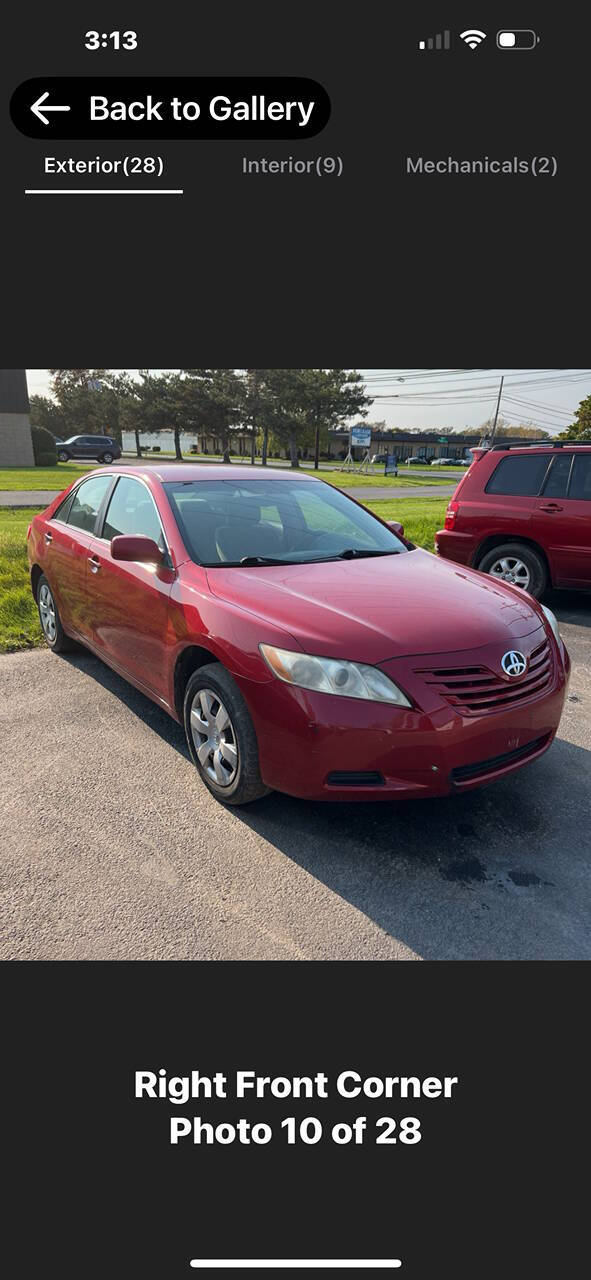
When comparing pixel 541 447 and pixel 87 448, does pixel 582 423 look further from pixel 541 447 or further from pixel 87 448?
pixel 87 448

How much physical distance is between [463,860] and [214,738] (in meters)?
1.24

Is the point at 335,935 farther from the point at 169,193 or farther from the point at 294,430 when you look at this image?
the point at 294,430

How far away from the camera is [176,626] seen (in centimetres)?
337

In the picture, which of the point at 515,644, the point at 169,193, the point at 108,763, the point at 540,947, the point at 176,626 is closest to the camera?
the point at 169,193

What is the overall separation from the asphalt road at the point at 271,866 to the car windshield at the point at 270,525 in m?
1.21

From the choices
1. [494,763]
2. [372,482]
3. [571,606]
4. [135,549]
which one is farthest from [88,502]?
[372,482]

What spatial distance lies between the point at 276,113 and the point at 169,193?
0.41 m

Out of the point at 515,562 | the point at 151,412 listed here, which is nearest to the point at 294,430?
the point at 151,412

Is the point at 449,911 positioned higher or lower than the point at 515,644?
lower

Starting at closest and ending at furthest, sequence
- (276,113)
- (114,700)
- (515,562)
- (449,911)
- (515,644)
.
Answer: (276,113)
(449,911)
(515,644)
(114,700)
(515,562)

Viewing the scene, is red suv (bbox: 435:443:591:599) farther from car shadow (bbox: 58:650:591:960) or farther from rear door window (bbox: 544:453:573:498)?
car shadow (bbox: 58:650:591:960)

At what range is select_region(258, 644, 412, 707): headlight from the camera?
2.61 metres

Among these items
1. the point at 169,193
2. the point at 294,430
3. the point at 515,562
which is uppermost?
the point at 294,430

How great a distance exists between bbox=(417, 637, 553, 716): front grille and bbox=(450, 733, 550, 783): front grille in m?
0.22
